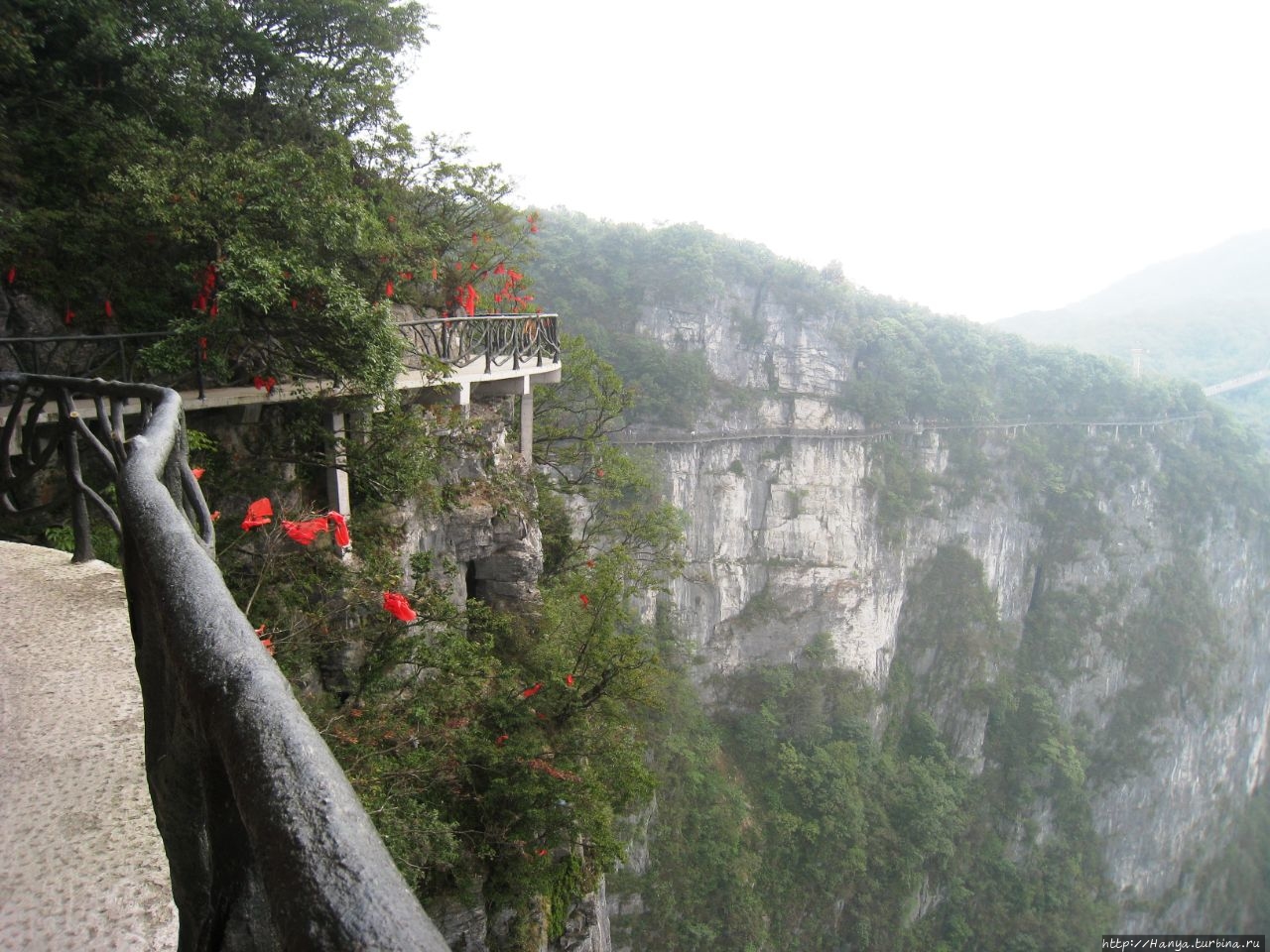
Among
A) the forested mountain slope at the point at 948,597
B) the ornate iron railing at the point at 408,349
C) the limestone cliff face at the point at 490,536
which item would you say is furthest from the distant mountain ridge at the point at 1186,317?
the limestone cliff face at the point at 490,536

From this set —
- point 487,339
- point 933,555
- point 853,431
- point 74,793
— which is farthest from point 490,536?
point 933,555

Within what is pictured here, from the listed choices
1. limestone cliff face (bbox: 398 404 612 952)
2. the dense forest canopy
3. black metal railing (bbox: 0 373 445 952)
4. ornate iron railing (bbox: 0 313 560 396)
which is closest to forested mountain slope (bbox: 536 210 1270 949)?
limestone cliff face (bbox: 398 404 612 952)

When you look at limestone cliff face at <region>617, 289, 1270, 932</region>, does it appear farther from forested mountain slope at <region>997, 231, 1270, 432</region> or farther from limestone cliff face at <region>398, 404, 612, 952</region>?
forested mountain slope at <region>997, 231, 1270, 432</region>

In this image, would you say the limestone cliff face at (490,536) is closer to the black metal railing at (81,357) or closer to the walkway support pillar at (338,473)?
the walkway support pillar at (338,473)

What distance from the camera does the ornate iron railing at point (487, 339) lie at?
29.5 feet

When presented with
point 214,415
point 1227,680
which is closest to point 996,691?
point 1227,680

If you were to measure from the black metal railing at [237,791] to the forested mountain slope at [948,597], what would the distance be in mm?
24746

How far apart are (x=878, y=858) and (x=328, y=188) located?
2790 cm

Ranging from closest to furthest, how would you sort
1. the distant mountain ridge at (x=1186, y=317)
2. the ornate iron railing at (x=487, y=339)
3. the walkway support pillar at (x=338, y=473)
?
the walkway support pillar at (x=338, y=473)
the ornate iron railing at (x=487, y=339)
the distant mountain ridge at (x=1186, y=317)

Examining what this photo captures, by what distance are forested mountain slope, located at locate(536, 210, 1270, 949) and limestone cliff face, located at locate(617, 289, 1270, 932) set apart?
0.44 feet

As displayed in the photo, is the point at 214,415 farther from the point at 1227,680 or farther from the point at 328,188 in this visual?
the point at 1227,680

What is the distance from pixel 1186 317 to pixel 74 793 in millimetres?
104428

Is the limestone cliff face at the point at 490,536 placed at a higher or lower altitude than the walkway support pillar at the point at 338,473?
lower

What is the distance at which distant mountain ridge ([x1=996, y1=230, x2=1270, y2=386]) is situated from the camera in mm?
71188
